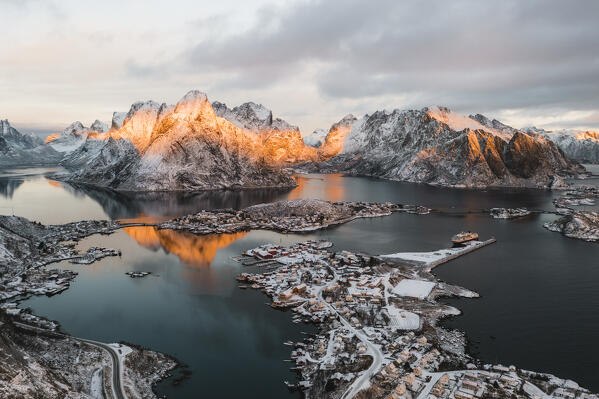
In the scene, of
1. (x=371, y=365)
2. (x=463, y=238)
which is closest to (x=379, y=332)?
(x=371, y=365)

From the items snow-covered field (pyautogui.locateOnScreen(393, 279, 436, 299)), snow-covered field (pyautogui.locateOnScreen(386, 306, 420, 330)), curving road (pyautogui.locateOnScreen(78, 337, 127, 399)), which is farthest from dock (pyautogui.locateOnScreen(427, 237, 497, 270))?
curving road (pyautogui.locateOnScreen(78, 337, 127, 399))

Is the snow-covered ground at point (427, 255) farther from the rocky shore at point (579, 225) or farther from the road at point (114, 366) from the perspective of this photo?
the road at point (114, 366)

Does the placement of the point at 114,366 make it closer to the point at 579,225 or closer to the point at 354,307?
the point at 354,307

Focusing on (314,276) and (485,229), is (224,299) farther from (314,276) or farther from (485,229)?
(485,229)

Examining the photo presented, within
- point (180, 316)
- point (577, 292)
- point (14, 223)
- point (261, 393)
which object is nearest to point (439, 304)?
point (577, 292)

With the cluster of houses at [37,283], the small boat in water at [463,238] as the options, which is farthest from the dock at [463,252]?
the cluster of houses at [37,283]

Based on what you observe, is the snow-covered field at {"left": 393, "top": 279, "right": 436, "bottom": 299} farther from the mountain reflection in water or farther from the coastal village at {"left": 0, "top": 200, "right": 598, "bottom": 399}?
the mountain reflection in water

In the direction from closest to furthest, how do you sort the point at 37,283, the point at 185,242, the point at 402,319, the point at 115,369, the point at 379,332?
the point at 115,369 < the point at 379,332 < the point at 402,319 < the point at 37,283 < the point at 185,242
